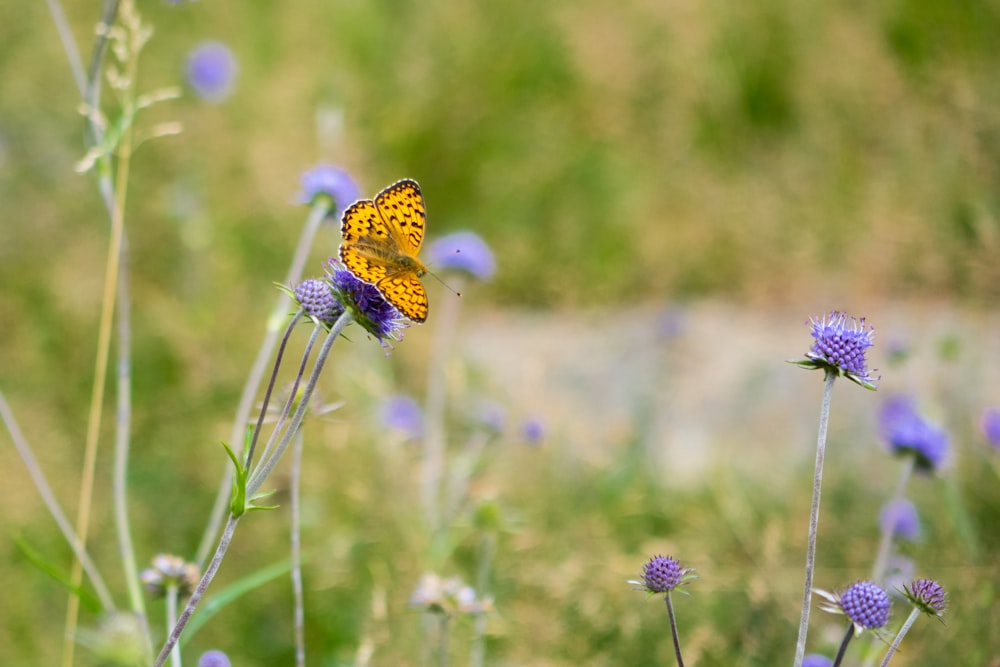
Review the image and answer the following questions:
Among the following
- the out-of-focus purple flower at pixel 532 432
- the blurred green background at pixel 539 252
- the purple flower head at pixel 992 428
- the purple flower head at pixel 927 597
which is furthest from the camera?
the out-of-focus purple flower at pixel 532 432

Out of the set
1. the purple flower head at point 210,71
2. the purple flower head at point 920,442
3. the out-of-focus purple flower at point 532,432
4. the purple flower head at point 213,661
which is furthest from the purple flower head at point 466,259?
the purple flower head at point 210,71

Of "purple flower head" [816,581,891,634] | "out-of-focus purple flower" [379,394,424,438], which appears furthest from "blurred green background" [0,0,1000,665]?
"purple flower head" [816,581,891,634]

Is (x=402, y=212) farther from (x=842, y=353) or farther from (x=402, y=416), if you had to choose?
(x=402, y=416)

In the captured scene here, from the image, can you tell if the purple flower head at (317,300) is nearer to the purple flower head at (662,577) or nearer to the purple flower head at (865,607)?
the purple flower head at (662,577)

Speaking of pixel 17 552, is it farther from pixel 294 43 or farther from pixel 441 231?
pixel 294 43

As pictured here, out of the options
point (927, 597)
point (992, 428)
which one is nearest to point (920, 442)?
point (992, 428)

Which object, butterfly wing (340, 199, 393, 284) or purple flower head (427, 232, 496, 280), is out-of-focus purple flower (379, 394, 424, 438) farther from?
butterfly wing (340, 199, 393, 284)

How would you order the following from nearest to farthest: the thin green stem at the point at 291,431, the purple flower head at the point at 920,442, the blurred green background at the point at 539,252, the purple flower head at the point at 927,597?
the thin green stem at the point at 291,431, the purple flower head at the point at 927,597, the purple flower head at the point at 920,442, the blurred green background at the point at 539,252
